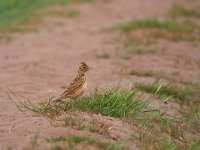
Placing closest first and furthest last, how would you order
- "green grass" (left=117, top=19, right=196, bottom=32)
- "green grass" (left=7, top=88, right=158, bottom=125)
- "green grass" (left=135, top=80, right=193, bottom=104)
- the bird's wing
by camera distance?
"green grass" (left=7, top=88, right=158, bottom=125)
the bird's wing
"green grass" (left=135, top=80, right=193, bottom=104)
"green grass" (left=117, top=19, right=196, bottom=32)

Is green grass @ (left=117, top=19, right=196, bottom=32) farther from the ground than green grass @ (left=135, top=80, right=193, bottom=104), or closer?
farther from the ground

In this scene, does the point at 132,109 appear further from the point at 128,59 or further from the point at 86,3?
the point at 86,3

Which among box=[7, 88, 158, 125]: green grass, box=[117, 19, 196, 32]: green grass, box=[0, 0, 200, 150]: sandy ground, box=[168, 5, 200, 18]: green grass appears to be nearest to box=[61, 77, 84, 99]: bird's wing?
box=[7, 88, 158, 125]: green grass

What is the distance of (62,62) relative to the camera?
44.9 feet

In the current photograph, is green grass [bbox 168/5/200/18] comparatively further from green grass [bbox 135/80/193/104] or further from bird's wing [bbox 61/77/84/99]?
bird's wing [bbox 61/77/84/99]

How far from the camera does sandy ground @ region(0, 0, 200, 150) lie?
8.03 metres

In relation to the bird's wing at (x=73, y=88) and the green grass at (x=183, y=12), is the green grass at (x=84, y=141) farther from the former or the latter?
the green grass at (x=183, y=12)

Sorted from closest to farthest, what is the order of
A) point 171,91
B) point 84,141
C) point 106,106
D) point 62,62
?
point 84,141
point 106,106
point 171,91
point 62,62

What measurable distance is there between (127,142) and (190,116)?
2642mm

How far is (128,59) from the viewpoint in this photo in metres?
13.8

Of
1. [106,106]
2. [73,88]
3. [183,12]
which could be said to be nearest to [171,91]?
[106,106]

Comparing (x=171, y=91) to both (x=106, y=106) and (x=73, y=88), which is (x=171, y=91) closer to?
(x=106, y=106)

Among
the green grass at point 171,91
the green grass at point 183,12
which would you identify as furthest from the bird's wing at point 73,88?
the green grass at point 183,12

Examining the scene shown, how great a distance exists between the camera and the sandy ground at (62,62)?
26.3ft
